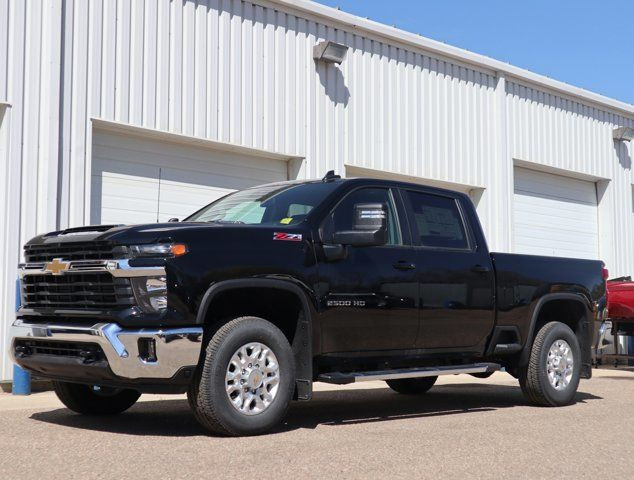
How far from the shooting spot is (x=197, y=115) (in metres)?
13.2

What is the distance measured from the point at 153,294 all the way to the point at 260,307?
3.49ft

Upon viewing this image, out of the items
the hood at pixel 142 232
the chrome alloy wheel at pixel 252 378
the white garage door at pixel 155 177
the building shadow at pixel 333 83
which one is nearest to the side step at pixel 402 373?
the chrome alloy wheel at pixel 252 378

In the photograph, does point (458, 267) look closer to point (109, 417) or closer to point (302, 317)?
point (302, 317)

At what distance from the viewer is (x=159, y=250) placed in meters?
6.39

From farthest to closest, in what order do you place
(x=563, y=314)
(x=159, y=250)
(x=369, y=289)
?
(x=563, y=314), (x=369, y=289), (x=159, y=250)

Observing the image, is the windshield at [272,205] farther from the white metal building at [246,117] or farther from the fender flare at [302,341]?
the white metal building at [246,117]

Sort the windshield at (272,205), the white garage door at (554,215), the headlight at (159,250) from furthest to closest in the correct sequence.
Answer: the white garage door at (554,215) < the windshield at (272,205) < the headlight at (159,250)

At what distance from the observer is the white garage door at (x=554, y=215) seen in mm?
19047

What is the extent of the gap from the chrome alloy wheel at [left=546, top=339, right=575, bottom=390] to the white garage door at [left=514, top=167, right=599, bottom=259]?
9.22m

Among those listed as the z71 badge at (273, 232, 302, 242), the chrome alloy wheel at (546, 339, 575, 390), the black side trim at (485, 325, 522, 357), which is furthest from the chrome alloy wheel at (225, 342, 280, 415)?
the chrome alloy wheel at (546, 339, 575, 390)

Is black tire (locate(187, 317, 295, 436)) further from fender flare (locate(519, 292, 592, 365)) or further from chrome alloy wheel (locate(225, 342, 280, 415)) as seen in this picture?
fender flare (locate(519, 292, 592, 365))

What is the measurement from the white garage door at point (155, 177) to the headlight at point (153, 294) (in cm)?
538

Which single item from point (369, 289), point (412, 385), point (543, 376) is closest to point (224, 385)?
point (369, 289)

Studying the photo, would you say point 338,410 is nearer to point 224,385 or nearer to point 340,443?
point 340,443
